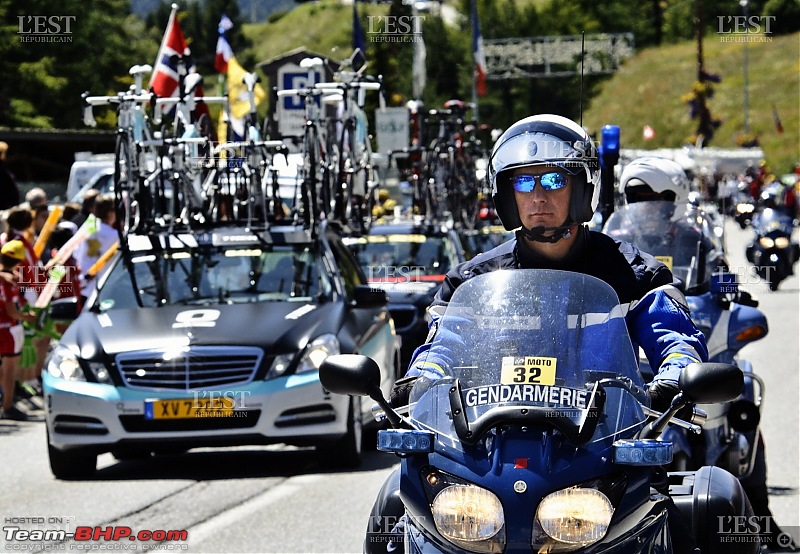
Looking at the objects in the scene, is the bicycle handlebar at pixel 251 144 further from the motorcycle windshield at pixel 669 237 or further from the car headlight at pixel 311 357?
the motorcycle windshield at pixel 669 237

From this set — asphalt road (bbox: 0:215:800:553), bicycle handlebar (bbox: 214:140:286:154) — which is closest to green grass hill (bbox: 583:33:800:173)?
bicycle handlebar (bbox: 214:140:286:154)

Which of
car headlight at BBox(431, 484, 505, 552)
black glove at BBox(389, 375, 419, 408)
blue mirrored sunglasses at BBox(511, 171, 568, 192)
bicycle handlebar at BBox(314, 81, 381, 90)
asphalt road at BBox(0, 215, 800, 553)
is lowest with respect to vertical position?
asphalt road at BBox(0, 215, 800, 553)

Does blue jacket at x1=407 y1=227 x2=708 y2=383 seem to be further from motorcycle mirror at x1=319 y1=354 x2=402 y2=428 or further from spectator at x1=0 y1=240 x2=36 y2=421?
spectator at x1=0 y1=240 x2=36 y2=421

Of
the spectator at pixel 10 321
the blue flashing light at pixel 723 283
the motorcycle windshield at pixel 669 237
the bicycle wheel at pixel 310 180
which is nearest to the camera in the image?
the blue flashing light at pixel 723 283

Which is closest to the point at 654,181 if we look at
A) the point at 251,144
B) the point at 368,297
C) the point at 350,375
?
the point at 368,297

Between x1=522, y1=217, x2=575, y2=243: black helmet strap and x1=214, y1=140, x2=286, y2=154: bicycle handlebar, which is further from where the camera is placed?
x1=214, y1=140, x2=286, y2=154: bicycle handlebar

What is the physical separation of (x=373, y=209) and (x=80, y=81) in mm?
26246

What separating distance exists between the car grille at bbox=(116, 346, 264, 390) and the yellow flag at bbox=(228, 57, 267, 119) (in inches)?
264

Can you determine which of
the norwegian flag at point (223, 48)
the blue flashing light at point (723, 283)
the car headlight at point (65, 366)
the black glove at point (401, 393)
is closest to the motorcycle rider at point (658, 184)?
the blue flashing light at point (723, 283)

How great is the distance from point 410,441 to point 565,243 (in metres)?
1.24

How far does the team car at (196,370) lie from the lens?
11.1 meters

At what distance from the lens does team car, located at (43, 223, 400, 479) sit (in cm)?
1112

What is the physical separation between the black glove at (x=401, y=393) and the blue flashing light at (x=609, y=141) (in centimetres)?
695

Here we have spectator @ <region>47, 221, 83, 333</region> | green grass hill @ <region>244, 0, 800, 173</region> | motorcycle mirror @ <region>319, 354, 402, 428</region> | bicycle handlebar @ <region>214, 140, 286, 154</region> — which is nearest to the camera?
motorcycle mirror @ <region>319, 354, 402, 428</region>
